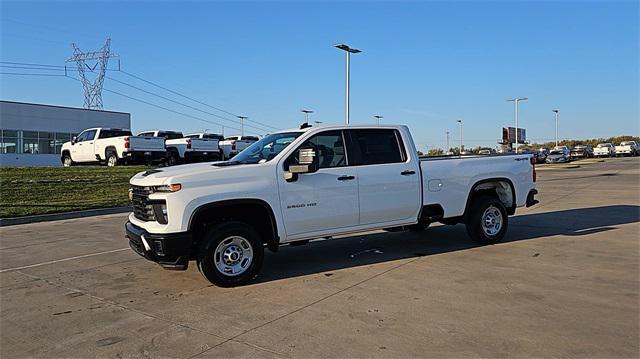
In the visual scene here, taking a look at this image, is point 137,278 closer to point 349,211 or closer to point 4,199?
point 349,211

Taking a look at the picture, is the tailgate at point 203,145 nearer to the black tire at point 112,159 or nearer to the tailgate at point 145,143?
the tailgate at point 145,143

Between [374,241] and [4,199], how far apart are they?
12.5 m

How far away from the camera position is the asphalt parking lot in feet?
13.8

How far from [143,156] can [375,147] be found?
17927 mm

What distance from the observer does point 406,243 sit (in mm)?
8664

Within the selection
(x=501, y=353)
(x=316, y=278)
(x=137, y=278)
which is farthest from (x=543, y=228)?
(x=137, y=278)

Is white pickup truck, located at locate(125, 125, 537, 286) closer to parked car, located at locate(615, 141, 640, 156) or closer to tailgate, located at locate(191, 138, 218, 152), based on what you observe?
tailgate, located at locate(191, 138, 218, 152)

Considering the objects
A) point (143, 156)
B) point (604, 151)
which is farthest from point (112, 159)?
point (604, 151)

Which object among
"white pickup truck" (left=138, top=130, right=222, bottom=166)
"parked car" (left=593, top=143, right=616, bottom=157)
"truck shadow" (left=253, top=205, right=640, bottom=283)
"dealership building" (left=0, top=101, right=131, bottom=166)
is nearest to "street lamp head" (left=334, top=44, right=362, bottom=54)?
"white pickup truck" (left=138, top=130, right=222, bottom=166)

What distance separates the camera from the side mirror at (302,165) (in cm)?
627

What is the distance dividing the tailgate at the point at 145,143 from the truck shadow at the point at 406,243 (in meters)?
15.9

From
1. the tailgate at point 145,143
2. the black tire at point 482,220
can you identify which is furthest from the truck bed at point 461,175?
the tailgate at point 145,143

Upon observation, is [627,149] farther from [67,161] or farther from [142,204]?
[142,204]

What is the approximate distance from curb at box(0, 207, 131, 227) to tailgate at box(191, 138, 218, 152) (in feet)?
33.8
